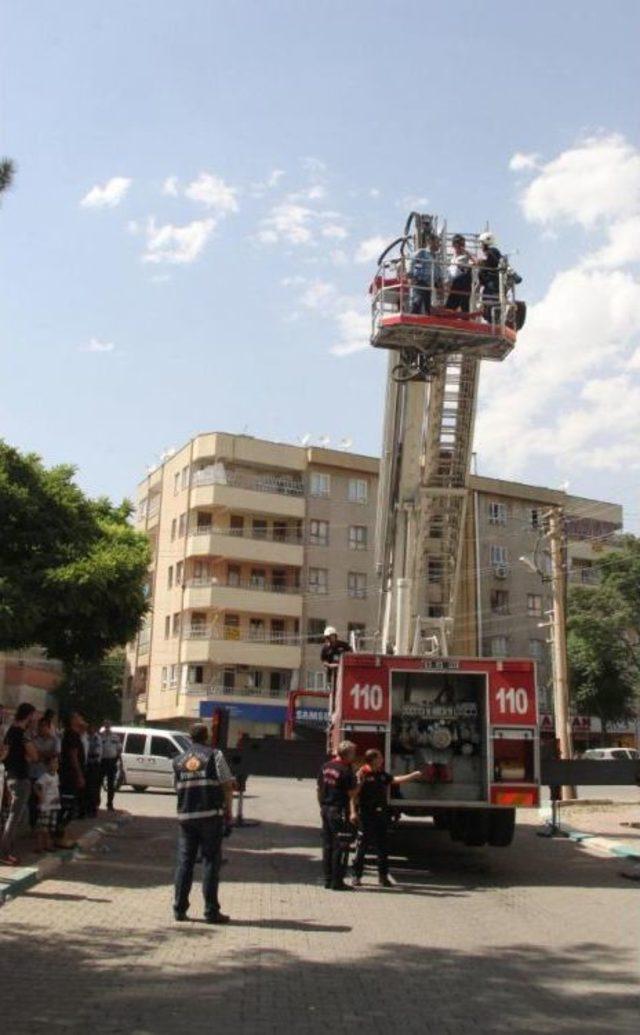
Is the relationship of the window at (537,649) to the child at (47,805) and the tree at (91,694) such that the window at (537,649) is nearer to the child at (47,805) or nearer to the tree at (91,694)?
the tree at (91,694)

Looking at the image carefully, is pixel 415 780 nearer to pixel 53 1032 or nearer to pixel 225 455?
pixel 53 1032

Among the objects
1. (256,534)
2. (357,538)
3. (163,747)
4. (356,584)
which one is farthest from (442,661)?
(357,538)

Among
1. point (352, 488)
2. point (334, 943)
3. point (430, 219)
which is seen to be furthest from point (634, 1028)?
point (352, 488)

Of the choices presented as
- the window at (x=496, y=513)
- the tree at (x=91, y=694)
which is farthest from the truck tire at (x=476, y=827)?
the window at (x=496, y=513)

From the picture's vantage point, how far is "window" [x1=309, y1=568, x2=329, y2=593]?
5344cm

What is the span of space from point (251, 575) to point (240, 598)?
8.36ft

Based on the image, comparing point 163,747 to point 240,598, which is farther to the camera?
point 240,598

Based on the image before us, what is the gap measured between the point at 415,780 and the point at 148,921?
15.1ft

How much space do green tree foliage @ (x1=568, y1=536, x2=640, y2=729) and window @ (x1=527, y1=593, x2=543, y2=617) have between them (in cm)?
906

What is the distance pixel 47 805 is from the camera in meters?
11.7

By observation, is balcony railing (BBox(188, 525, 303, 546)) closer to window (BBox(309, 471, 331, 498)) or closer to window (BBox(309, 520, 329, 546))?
window (BBox(309, 520, 329, 546))

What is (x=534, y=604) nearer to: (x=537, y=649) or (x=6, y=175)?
(x=537, y=649)

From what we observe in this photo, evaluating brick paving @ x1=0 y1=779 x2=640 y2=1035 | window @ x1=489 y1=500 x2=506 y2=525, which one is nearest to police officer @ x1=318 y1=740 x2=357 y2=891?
brick paving @ x1=0 y1=779 x2=640 y2=1035

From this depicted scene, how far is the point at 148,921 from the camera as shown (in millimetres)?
8703
